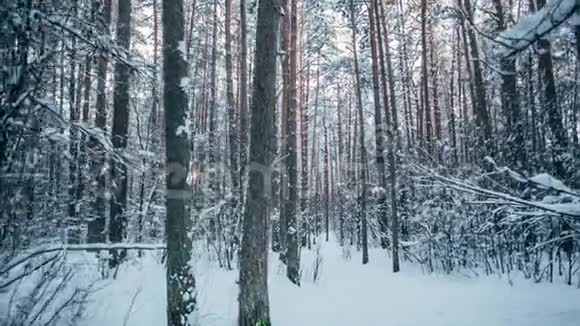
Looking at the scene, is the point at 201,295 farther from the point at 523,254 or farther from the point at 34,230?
the point at 523,254

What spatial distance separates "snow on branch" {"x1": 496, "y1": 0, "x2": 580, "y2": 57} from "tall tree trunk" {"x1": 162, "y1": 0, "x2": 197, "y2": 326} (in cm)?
395

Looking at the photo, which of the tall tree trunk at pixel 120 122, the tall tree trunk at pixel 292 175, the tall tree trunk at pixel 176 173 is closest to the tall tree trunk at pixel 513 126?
the tall tree trunk at pixel 292 175

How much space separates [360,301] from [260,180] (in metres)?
3.46

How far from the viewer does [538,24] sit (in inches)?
106

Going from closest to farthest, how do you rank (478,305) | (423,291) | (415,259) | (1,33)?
(1,33) < (478,305) < (423,291) < (415,259)

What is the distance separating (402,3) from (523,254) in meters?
13.1

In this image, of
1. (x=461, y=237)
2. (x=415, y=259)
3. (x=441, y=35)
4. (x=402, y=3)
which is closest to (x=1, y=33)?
(x=461, y=237)

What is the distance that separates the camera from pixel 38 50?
3.99 metres

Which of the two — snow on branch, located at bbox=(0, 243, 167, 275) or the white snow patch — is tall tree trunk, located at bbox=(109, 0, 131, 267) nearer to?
snow on branch, located at bbox=(0, 243, 167, 275)

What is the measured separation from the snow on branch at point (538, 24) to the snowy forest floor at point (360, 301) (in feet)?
11.3

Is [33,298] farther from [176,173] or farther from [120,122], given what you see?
[120,122]

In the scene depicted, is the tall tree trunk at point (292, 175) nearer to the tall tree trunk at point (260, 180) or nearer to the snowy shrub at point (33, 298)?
the tall tree trunk at point (260, 180)

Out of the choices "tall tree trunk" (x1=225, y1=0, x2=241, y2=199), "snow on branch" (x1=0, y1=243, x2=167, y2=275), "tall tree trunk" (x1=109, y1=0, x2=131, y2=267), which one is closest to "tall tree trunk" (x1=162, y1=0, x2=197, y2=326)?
"snow on branch" (x1=0, y1=243, x2=167, y2=275)

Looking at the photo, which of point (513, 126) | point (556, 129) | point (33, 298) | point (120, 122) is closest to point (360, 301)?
point (33, 298)
